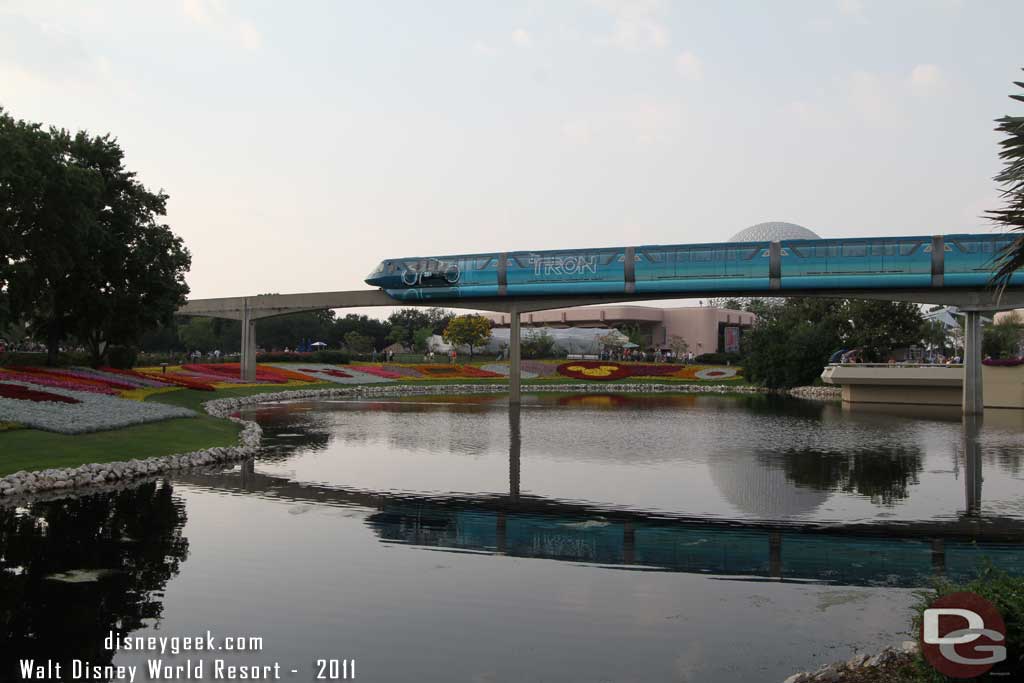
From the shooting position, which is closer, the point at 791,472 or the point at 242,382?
the point at 791,472

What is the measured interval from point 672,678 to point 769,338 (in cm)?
7667

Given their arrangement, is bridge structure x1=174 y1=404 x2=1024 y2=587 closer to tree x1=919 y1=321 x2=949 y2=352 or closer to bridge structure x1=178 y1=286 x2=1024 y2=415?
bridge structure x1=178 y1=286 x2=1024 y2=415

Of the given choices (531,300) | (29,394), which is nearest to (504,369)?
(531,300)

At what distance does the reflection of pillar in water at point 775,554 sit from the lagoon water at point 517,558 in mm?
50

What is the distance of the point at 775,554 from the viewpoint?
46.3 feet

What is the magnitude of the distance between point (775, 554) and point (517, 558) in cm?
439

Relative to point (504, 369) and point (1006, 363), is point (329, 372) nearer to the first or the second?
point (504, 369)

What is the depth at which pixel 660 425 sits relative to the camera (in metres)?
38.8

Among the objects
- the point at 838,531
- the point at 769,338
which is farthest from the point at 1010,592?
the point at 769,338

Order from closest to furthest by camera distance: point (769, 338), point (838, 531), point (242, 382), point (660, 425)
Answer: point (838, 531) < point (660, 425) < point (242, 382) < point (769, 338)

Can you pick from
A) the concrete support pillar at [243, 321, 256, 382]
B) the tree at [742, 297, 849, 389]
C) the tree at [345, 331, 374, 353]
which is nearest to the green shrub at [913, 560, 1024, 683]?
the concrete support pillar at [243, 321, 256, 382]

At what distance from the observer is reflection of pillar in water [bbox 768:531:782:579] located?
1295cm

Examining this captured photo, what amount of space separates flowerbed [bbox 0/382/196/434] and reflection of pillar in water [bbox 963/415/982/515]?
81.1 ft

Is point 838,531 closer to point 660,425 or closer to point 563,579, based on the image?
point 563,579
